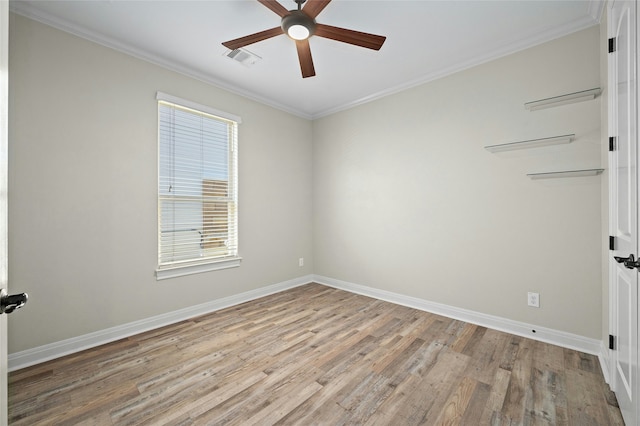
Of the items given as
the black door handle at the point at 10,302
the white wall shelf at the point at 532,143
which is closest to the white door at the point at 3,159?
the black door handle at the point at 10,302

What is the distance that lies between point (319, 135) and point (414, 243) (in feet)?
7.34

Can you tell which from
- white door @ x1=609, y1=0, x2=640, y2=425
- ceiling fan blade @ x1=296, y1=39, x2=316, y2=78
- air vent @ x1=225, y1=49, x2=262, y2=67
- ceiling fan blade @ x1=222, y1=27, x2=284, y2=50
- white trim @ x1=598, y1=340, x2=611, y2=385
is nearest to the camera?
white door @ x1=609, y1=0, x2=640, y2=425

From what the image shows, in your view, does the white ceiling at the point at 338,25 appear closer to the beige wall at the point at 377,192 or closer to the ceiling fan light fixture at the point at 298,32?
the beige wall at the point at 377,192

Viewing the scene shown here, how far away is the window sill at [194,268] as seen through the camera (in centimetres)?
292

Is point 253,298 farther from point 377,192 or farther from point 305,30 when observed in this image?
point 305,30

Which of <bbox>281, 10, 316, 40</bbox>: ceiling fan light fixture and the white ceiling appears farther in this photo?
the white ceiling

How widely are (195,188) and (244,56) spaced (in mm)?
1482

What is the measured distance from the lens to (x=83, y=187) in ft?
8.01

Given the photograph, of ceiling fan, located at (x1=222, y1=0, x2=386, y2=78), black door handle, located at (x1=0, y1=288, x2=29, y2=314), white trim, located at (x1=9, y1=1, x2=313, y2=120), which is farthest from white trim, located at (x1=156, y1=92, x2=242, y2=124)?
black door handle, located at (x1=0, y1=288, x2=29, y2=314)

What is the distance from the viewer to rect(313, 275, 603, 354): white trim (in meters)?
2.36

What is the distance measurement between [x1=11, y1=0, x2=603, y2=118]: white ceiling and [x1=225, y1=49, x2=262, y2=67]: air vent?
85 mm

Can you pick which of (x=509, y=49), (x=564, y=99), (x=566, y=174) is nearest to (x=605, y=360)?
(x=566, y=174)

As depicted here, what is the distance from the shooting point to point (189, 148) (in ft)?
10.4

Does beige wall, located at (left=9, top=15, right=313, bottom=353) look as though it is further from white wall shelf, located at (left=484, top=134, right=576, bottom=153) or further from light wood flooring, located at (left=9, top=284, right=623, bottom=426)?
white wall shelf, located at (left=484, top=134, right=576, bottom=153)
